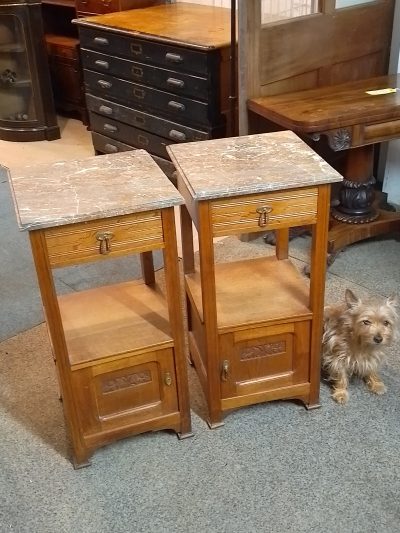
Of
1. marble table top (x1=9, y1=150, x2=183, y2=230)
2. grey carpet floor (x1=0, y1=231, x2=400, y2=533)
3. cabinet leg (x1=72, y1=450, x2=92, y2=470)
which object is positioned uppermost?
marble table top (x1=9, y1=150, x2=183, y2=230)

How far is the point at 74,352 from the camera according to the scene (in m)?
1.70

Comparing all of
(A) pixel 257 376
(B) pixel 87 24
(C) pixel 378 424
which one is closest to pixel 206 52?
(B) pixel 87 24

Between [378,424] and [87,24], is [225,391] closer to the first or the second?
[378,424]

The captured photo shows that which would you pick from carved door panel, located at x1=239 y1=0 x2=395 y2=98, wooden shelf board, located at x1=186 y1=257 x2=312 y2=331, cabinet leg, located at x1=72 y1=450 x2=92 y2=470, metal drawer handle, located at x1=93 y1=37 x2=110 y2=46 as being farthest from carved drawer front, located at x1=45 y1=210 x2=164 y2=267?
metal drawer handle, located at x1=93 y1=37 x2=110 y2=46

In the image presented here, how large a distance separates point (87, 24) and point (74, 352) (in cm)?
231

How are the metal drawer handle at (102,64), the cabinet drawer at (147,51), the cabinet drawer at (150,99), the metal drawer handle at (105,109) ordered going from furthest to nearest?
the metal drawer handle at (105,109)
the metal drawer handle at (102,64)
the cabinet drawer at (150,99)
the cabinet drawer at (147,51)

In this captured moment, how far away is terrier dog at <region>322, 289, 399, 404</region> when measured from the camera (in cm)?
189

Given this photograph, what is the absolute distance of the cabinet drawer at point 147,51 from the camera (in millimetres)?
2946

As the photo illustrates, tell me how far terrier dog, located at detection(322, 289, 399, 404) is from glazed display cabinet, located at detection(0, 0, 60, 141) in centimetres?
294

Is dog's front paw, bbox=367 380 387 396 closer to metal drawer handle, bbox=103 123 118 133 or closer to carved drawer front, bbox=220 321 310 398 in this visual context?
carved drawer front, bbox=220 321 310 398

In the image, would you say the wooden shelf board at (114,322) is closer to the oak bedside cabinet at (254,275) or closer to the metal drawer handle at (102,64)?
the oak bedside cabinet at (254,275)

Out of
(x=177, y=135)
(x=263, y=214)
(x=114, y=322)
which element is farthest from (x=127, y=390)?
(x=177, y=135)

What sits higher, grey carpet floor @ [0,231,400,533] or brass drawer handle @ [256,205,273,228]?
brass drawer handle @ [256,205,273,228]

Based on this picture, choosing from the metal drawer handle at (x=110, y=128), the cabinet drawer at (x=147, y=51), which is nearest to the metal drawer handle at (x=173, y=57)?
the cabinet drawer at (x=147, y=51)
